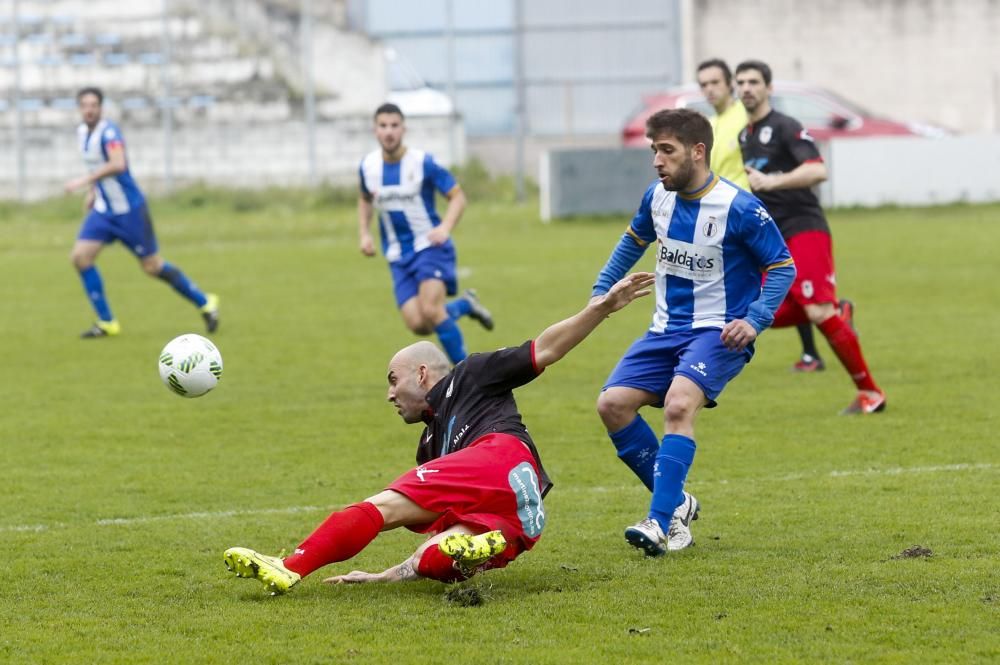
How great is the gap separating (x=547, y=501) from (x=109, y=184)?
875 centimetres

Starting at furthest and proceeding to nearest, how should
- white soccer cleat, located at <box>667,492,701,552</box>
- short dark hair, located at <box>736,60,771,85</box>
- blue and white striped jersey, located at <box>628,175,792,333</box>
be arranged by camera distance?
1. short dark hair, located at <box>736,60,771,85</box>
2. blue and white striped jersey, located at <box>628,175,792,333</box>
3. white soccer cleat, located at <box>667,492,701,552</box>

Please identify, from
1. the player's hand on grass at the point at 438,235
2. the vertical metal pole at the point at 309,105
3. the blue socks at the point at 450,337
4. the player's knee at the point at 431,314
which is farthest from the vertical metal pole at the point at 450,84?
the player's hand on grass at the point at 438,235

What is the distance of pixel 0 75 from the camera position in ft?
112

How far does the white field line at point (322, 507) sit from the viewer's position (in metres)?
7.36

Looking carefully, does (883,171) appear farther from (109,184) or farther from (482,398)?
(482,398)

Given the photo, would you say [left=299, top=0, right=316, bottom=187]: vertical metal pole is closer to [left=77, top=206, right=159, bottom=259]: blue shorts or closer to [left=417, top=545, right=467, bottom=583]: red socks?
[left=77, top=206, right=159, bottom=259]: blue shorts

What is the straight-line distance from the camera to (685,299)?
22.6ft

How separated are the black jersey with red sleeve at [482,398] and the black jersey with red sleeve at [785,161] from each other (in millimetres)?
4470

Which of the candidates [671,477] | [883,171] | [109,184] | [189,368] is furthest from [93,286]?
[883,171]

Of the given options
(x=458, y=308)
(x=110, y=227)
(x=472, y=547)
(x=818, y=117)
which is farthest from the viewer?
(x=818, y=117)

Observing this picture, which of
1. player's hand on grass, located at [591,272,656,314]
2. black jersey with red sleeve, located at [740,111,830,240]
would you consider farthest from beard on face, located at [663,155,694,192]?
black jersey with red sleeve, located at [740,111,830,240]

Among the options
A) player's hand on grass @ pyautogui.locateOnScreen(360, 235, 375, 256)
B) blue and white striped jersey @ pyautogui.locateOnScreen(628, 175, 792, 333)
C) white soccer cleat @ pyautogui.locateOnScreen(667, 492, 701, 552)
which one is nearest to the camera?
white soccer cleat @ pyautogui.locateOnScreen(667, 492, 701, 552)

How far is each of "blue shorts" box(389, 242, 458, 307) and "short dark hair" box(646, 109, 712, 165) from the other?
5274 mm

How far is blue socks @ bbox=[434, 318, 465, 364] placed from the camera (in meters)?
11.8
